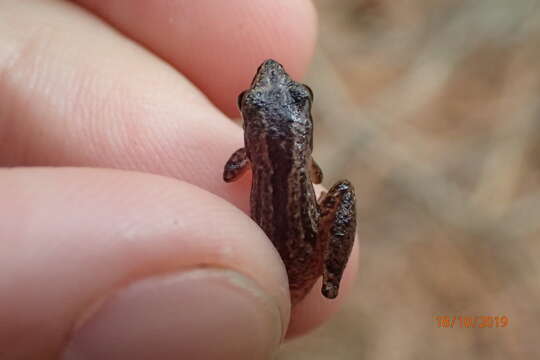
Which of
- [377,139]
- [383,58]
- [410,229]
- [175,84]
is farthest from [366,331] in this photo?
[383,58]

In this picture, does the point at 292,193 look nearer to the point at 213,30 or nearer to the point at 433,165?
the point at 213,30

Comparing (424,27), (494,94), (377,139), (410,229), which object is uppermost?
(424,27)

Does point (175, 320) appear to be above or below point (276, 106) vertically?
below

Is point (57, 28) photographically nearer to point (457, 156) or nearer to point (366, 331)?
point (366, 331)

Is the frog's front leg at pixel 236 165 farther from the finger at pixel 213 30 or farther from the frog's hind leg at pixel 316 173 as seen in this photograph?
the finger at pixel 213 30

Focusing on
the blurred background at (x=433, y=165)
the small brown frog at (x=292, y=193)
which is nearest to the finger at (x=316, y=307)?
the small brown frog at (x=292, y=193)

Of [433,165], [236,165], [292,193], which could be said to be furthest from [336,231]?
[433,165]

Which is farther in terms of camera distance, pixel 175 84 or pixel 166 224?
pixel 175 84
